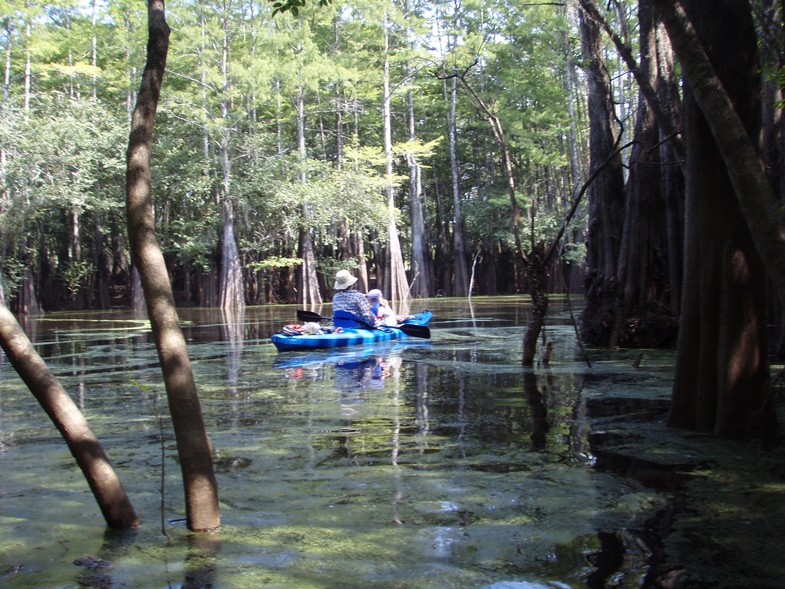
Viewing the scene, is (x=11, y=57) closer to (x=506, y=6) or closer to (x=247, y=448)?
(x=506, y=6)

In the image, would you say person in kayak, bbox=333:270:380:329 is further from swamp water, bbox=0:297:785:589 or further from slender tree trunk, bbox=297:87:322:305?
slender tree trunk, bbox=297:87:322:305

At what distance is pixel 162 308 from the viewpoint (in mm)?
3330

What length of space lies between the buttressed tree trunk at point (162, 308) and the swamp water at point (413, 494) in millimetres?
268

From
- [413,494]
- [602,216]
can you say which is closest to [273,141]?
[602,216]

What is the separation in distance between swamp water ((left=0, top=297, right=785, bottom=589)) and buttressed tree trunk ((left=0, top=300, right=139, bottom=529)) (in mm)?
341

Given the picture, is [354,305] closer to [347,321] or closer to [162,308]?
[347,321]

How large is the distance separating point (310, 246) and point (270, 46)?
7195 millimetres

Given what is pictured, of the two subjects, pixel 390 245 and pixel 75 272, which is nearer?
pixel 390 245

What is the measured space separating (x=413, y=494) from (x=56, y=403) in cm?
183

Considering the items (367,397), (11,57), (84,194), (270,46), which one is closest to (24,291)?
(84,194)

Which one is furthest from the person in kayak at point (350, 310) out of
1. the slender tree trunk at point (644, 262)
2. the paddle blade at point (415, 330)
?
the slender tree trunk at point (644, 262)

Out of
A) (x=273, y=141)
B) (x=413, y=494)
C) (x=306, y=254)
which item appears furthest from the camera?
(x=273, y=141)

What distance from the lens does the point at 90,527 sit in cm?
368

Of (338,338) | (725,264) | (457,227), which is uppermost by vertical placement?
(457,227)
